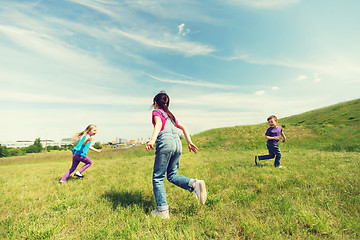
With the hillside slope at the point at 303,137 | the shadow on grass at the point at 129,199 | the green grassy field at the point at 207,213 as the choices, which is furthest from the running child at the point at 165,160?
the hillside slope at the point at 303,137

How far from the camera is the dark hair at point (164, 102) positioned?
149 inches

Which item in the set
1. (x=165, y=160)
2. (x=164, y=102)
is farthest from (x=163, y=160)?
(x=164, y=102)

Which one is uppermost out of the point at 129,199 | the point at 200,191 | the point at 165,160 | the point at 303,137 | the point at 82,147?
the point at 82,147

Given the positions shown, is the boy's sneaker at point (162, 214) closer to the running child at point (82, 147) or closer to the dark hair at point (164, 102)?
the dark hair at point (164, 102)

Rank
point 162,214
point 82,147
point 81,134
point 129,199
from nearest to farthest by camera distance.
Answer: point 162,214
point 129,199
point 82,147
point 81,134

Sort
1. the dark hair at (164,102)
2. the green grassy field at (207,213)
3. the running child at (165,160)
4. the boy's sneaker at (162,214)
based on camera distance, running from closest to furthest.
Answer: the green grassy field at (207,213) < the boy's sneaker at (162,214) < the running child at (165,160) < the dark hair at (164,102)

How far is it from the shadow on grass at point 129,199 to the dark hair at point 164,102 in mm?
1991

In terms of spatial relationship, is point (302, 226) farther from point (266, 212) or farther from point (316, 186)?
point (316, 186)

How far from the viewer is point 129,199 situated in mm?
4270

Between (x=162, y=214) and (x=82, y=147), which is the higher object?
(x=82, y=147)

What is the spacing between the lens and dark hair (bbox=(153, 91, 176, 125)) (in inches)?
149

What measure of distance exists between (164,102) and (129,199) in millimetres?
2575

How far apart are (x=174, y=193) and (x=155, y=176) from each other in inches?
54.4

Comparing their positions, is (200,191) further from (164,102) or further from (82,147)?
(82,147)
